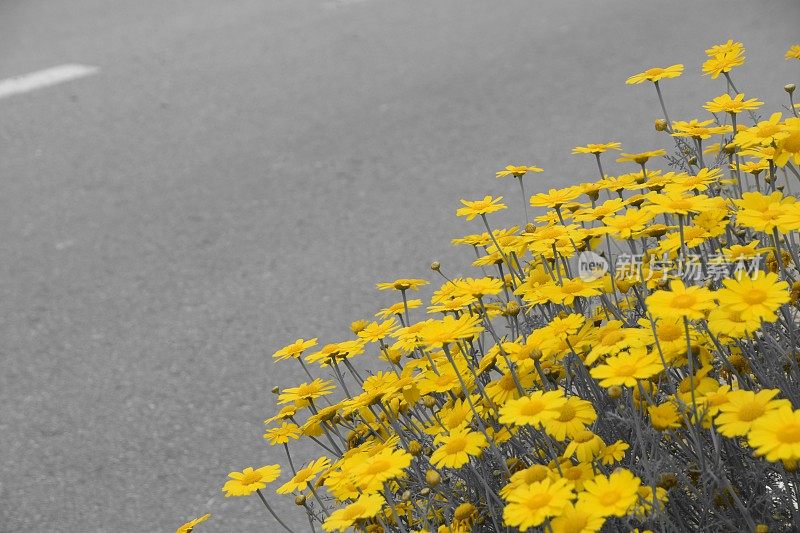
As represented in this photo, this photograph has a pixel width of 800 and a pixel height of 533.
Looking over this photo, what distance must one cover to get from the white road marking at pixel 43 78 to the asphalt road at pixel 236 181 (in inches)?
5.4

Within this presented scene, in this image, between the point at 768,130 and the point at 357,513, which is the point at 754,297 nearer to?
the point at 768,130

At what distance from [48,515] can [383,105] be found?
3.69 metres

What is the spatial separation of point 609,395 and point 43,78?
6.80 m

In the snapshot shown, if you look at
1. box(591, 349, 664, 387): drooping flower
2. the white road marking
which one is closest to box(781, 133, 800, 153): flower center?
box(591, 349, 664, 387): drooping flower

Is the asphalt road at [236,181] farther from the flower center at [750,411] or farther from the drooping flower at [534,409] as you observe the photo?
the flower center at [750,411]

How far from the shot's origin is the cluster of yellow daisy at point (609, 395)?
4.19ft

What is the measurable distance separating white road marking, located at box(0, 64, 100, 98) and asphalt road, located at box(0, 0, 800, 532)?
0.45 ft

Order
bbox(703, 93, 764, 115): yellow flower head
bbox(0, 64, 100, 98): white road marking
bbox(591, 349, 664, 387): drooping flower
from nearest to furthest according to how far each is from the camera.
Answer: bbox(591, 349, 664, 387): drooping flower, bbox(703, 93, 764, 115): yellow flower head, bbox(0, 64, 100, 98): white road marking

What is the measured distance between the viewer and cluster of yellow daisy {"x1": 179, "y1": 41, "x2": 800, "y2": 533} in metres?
1.28

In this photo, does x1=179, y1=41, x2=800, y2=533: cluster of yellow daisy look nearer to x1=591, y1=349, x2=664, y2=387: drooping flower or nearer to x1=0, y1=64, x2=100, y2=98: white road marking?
x1=591, y1=349, x2=664, y2=387: drooping flower

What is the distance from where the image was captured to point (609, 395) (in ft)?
4.50

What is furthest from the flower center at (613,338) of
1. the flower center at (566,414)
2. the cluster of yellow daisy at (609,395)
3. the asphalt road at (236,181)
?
the asphalt road at (236,181)

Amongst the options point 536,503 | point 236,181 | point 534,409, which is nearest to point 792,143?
point 534,409

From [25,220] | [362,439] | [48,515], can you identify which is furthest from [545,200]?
[25,220]
